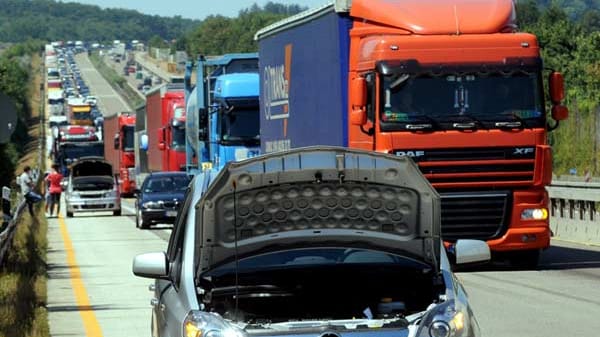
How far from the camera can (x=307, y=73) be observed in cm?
2350

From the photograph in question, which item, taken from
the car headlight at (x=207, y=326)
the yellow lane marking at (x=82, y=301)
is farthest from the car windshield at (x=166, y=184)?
the car headlight at (x=207, y=326)

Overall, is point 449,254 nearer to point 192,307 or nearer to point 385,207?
point 385,207

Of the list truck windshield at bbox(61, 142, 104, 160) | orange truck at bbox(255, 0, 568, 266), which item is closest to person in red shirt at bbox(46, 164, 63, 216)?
orange truck at bbox(255, 0, 568, 266)

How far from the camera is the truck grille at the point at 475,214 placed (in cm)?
2030

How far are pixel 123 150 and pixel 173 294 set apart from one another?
67.9 metres

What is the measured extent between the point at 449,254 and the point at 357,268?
121 centimetres

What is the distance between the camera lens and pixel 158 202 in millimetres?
39594

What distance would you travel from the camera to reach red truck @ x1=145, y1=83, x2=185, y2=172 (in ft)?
157

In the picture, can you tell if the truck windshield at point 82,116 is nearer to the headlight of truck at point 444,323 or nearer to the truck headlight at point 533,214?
the truck headlight at point 533,214

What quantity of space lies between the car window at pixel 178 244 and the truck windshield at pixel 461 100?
949cm

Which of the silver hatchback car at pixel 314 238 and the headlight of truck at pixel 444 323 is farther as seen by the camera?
the silver hatchback car at pixel 314 238

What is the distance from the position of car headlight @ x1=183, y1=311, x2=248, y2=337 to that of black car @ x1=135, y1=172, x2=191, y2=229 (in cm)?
2971

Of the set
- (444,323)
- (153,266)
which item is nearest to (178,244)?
(153,266)

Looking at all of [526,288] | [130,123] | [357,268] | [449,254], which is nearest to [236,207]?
[357,268]
